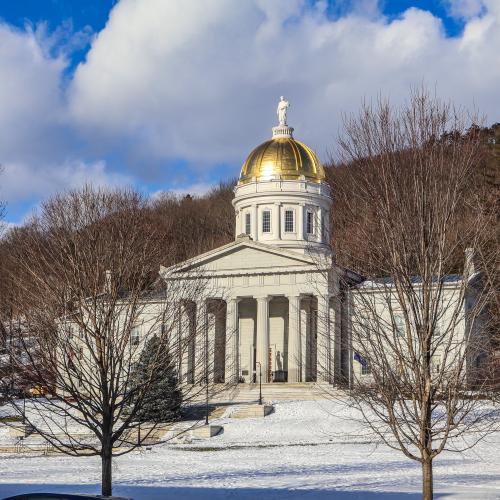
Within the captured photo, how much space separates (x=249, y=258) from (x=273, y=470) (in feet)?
91.3

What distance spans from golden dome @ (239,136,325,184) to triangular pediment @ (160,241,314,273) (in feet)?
24.6

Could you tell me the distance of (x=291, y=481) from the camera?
898 inches

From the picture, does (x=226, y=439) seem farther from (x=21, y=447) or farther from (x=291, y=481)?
(x=291, y=481)

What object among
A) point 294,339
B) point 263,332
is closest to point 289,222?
point 263,332

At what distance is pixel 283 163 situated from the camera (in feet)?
189

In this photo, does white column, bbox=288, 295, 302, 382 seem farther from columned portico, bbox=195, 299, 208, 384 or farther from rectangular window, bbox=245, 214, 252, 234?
columned portico, bbox=195, 299, 208, 384

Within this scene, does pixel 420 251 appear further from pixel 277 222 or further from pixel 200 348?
pixel 277 222

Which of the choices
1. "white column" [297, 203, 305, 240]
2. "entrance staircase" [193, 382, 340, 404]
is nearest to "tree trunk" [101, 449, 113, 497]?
"entrance staircase" [193, 382, 340, 404]

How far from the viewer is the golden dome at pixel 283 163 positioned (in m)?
57.6

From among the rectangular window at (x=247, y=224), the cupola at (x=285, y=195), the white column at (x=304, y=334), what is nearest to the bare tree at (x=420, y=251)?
the white column at (x=304, y=334)

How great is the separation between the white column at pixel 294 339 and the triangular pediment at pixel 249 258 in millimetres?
2314

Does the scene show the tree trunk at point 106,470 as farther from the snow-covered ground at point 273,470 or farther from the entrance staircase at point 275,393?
the entrance staircase at point 275,393

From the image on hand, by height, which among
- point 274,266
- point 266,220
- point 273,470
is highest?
point 266,220

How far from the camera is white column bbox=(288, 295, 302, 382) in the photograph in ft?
164
